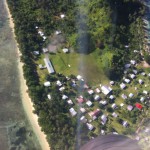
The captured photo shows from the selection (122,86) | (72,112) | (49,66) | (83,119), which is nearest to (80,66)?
(49,66)

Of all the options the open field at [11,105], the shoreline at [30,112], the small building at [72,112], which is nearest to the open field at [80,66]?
the shoreline at [30,112]

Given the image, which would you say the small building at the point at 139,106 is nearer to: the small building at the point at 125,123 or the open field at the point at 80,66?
the small building at the point at 125,123

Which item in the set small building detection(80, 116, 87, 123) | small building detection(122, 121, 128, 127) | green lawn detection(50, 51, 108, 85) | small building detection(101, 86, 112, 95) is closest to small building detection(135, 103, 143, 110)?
small building detection(122, 121, 128, 127)

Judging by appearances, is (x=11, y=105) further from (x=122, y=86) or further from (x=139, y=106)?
(x=139, y=106)

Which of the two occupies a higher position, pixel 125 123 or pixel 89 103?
pixel 89 103

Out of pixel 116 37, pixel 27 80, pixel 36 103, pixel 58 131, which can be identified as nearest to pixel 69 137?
pixel 58 131

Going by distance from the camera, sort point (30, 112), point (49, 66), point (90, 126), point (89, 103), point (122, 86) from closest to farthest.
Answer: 1. point (90, 126)
2. point (30, 112)
3. point (89, 103)
4. point (122, 86)
5. point (49, 66)
